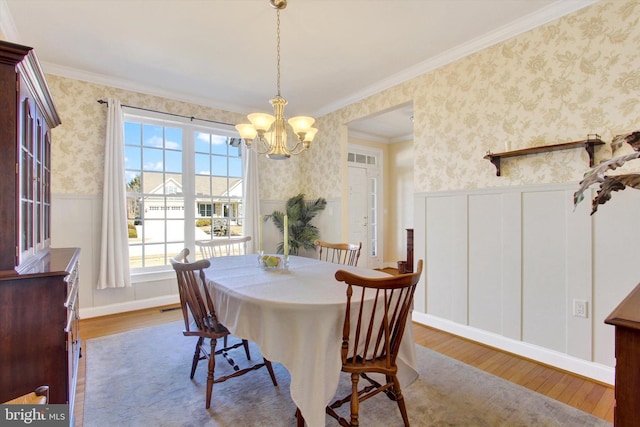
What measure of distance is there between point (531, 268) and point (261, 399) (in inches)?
89.3

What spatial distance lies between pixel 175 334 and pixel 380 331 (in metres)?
2.30

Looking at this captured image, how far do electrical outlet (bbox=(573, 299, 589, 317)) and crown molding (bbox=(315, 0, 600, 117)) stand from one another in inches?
84.1

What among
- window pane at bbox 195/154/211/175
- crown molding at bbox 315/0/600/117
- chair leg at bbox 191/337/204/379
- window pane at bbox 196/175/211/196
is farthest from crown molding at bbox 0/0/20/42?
crown molding at bbox 315/0/600/117

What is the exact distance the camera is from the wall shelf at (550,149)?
6.85 feet

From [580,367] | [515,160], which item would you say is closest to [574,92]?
[515,160]

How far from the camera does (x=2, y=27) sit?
239 centimetres

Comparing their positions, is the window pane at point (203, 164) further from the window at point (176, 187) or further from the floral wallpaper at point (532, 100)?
the floral wallpaper at point (532, 100)

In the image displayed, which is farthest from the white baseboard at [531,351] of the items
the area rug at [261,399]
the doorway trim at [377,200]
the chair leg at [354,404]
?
the doorway trim at [377,200]

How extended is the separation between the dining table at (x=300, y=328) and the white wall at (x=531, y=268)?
4.46 ft

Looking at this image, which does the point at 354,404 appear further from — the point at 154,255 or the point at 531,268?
the point at 154,255

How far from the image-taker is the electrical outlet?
2.19m

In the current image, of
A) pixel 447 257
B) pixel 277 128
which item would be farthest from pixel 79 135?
pixel 447 257

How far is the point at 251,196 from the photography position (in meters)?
4.43

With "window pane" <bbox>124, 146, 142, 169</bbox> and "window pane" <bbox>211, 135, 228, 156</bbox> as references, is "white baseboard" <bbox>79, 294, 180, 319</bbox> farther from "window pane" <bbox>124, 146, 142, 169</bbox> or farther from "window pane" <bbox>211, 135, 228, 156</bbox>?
"window pane" <bbox>211, 135, 228, 156</bbox>
